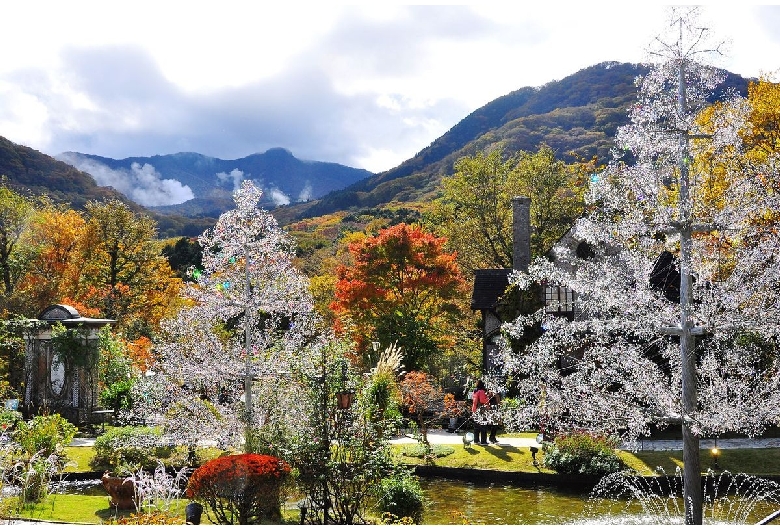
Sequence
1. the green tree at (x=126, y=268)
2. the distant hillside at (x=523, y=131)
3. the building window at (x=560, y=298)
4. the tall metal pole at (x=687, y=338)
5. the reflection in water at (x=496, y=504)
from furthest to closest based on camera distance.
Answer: the distant hillside at (x=523, y=131), the green tree at (x=126, y=268), the building window at (x=560, y=298), the reflection in water at (x=496, y=504), the tall metal pole at (x=687, y=338)

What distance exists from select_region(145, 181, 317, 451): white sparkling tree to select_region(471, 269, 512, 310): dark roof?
12520 millimetres

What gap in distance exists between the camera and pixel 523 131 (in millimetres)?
97500

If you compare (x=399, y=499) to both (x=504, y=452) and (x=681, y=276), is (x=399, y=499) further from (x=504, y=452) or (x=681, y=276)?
(x=504, y=452)

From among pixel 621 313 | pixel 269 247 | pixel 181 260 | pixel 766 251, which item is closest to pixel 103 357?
pixel 269 247

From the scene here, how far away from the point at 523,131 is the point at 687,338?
92.5 meters

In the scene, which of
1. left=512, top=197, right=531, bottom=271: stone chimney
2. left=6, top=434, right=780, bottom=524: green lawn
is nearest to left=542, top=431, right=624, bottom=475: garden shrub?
left=6, top=434, right=780, bottom=524: green lawn

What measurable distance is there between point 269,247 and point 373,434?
12.1 feet

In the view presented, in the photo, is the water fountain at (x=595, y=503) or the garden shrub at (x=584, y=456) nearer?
the water fountain at (x=595, y=503)

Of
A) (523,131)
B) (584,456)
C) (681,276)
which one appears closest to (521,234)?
(584,456)

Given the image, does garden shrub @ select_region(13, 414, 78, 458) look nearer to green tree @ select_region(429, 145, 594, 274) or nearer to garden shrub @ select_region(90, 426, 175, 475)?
garden shrub @ select_region(90, 426, 175, 475)

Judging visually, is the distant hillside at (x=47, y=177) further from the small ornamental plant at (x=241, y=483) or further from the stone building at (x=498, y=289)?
the small ornamental plant at (x=241, y=483)

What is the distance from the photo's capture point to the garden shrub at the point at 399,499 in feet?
34.4

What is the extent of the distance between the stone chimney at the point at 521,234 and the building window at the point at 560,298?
144 centimetres

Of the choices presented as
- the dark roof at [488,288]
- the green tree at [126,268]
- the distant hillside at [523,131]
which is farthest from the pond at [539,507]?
the distant hillside at [523,131]
